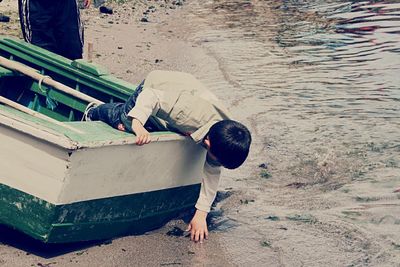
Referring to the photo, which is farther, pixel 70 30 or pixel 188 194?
pixel 70 30

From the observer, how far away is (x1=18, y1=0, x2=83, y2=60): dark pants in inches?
288

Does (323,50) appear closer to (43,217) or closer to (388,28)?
(388,28)

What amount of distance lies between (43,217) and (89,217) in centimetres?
33

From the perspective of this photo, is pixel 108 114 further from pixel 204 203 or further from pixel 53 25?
pixel 53 25

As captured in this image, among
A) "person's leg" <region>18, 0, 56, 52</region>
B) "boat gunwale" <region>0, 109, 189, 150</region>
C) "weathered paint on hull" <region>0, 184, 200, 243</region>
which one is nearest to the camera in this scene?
"boat gunwale" <region>0, 109, 189, 150</region>

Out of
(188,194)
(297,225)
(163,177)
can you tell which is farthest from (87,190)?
(297,225)

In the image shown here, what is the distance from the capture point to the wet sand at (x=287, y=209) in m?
5.47

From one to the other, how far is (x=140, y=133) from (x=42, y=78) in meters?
→ 1.51

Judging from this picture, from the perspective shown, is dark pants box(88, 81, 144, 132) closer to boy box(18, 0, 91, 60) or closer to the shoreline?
the shoreline

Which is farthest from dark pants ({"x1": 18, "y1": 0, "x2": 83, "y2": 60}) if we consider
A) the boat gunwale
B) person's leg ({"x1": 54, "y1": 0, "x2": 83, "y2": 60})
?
the boat gunwale

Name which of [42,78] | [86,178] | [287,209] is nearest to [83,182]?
[86,178]

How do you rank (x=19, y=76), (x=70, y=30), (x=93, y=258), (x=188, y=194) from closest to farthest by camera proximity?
(x=93, y=258) → (x=188, y=194) → (x=19, y=76) → (x=70, y=30)

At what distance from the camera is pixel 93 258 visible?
533 centimetres

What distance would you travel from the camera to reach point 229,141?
521cm
